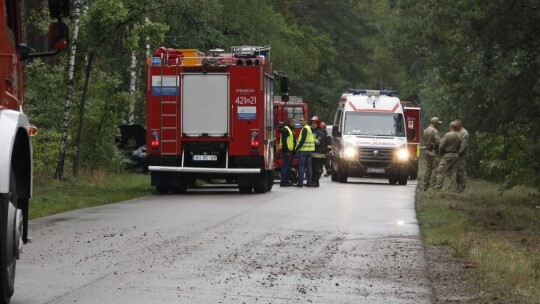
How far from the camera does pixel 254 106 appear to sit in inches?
1094

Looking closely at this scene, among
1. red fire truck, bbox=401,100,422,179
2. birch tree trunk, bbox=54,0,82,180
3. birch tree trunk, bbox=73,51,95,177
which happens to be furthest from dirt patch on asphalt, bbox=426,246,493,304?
red fire truck, bbox=401,100,422,179

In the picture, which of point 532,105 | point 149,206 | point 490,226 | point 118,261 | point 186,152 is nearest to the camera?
point 118,261

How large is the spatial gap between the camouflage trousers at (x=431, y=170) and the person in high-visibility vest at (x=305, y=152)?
3.17 meters

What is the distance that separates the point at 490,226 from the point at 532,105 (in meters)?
6.13

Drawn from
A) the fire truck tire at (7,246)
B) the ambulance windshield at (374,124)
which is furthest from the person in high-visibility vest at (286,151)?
the fire truck tire at (7,246)

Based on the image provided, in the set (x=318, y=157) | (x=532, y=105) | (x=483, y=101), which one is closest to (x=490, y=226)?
(x=532, y=105)

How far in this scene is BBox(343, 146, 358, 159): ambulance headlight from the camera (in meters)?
38.0

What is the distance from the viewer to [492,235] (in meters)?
18.0

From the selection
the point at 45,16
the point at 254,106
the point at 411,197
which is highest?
the point at 45,16

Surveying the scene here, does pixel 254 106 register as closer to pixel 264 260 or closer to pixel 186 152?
pixel 186 152

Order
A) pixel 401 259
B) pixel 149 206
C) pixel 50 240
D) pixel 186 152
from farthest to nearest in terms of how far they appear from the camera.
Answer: pixel 186 152
pixel 149 206
pixel 50 240
pixel 401 259

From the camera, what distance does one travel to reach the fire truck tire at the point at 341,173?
3841 cm

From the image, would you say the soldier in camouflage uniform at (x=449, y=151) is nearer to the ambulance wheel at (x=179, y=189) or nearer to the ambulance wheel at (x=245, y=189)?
the ambulance wheel at (x=245, y=189)

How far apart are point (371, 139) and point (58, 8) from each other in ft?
91.3
